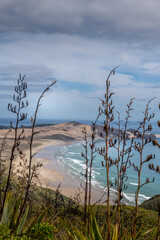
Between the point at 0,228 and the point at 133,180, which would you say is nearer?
the point at 0,228

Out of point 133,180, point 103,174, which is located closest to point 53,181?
point 103,174

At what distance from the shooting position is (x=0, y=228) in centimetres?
199

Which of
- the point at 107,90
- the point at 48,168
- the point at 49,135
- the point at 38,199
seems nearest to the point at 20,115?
the point at 107,90

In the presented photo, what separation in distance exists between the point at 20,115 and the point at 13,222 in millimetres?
1584

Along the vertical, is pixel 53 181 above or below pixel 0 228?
below

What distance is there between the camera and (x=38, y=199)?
52.5 feet

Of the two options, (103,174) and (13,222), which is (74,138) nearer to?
(103,174)

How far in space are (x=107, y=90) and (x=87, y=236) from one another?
1.65m

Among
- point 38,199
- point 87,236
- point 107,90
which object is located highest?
point 107,90

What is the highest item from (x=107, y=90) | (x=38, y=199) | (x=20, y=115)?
(x=107, y=90)

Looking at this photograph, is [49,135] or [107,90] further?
[49,135]

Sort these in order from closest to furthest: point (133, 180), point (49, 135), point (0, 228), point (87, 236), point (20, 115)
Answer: point (0, 228) < point (87, 236) < point (20, 115) < point (133, 180) < point (49, 135)

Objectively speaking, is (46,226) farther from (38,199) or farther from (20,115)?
(38,199)

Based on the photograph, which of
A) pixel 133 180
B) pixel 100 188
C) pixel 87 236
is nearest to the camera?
pixel 87 236
